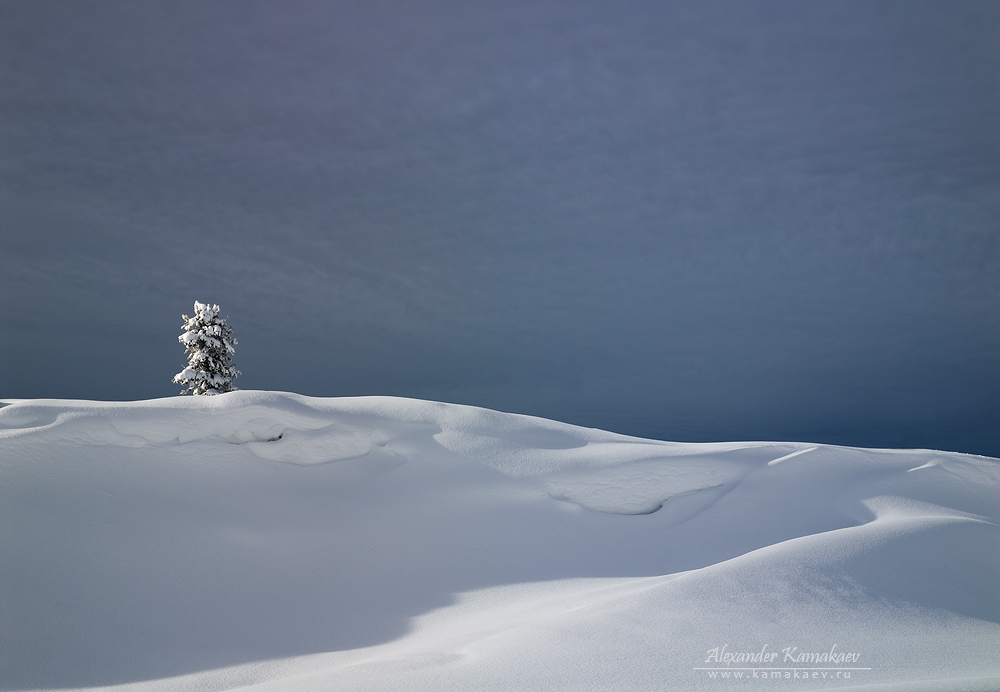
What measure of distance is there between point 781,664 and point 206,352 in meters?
23.7

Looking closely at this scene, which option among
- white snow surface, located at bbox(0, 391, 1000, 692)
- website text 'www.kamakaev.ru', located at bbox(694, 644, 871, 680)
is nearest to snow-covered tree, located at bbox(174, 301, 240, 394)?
white snow surface, located at bbox(0, 391, 1000, 692)

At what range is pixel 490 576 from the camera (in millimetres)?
8414

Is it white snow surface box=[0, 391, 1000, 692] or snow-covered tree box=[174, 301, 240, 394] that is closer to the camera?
white snow surface box=[0, 391, 1000, 692]

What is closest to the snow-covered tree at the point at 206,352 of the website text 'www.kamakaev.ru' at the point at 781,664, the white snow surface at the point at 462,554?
the white snow surface at the point at 462,554

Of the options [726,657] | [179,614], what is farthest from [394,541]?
[726,657]

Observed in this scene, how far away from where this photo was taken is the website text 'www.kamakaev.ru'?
186 inches

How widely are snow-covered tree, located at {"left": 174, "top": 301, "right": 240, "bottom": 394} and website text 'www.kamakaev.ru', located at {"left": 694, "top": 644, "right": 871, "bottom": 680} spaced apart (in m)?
22.7

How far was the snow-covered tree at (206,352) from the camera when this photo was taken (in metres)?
24.1

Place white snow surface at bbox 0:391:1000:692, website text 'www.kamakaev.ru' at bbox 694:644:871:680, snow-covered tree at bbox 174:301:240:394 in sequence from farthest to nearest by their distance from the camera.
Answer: snow-covered tree at bbox 174:301:240:394
white snow surface at bbox 0:391:1000:692
website text 'www.kamakaev.ru' at bbox 694:644:871:680

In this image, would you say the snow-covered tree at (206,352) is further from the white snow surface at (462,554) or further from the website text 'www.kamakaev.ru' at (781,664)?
the website text 'www.kamakaev.ru' at (781,664)

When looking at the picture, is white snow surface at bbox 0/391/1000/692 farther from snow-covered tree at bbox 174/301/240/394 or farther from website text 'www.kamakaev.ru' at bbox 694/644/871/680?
snow-covered tree at bbox 174/301/240/394

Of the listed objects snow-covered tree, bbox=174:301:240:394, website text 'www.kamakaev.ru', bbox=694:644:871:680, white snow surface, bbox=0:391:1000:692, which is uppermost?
snow-covered tree, bbox=174:301:240:394

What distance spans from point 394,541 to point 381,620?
166 centimetres

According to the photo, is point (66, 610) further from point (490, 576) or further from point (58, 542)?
point (490, 576)
